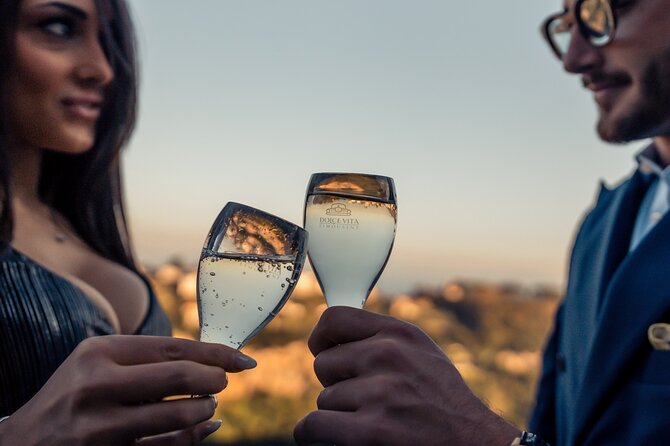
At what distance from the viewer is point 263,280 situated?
170cm

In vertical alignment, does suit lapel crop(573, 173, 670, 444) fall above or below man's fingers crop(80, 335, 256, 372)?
below

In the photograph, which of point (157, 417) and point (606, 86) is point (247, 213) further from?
point (606, 86)

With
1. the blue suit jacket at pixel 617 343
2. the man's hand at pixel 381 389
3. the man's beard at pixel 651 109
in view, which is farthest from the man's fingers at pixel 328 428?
the man's beard at pixel 651 109

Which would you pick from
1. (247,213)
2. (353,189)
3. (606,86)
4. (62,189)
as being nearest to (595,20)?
(606,86)

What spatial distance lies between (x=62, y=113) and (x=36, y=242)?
1.74 ft

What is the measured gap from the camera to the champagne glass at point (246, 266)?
5.53ft

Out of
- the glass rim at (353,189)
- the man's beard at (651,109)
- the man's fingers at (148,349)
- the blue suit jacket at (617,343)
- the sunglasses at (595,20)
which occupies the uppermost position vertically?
the sunglasses at (595,20)

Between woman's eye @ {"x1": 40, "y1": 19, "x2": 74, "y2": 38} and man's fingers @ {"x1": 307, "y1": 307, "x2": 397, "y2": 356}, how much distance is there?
1.96 meters

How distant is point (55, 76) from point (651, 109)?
246cm

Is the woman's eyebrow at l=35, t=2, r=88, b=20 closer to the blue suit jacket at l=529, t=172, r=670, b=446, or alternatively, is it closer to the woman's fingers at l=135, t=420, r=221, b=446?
the woman's fingers at l=135, t=420, r=221, b=446

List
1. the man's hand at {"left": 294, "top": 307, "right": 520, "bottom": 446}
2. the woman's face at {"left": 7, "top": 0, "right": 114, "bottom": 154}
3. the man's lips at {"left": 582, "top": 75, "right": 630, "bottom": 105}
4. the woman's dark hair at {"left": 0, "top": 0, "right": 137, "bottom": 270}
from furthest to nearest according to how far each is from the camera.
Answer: the woman's dark hair at {"left": 0, "top": 0, "right": 137, "bottom": 270} < the man's lips at {"left": 582, "top": 75, "right": 630, "bottom": 105} < the woman's face at {"left": 7, "top": 0, "right": 114, "bottom": 154} < the man's hand at {"left": 294, "top": 307, "right": 520, "bottom": 446}

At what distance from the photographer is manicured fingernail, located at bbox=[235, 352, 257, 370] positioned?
1.57m

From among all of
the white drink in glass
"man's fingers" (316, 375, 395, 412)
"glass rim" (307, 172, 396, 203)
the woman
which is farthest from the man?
the woman

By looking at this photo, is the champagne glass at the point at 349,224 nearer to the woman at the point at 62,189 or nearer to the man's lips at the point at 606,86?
the woman at the point at 62,189
